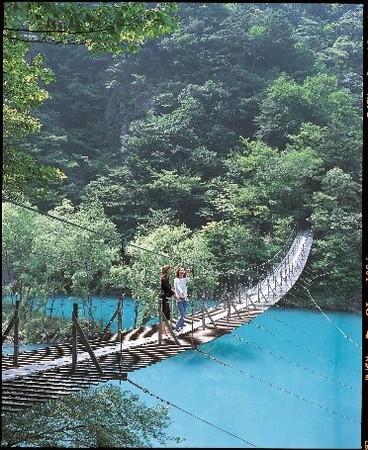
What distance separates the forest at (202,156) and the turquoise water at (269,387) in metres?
0.83

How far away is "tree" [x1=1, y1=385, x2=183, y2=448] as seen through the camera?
17.2 feet

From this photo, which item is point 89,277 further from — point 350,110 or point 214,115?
point 350,110

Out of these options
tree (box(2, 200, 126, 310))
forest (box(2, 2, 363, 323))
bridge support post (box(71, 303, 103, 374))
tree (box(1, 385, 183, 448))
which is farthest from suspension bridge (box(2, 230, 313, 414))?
tree (box(2, 200, 126, 310))

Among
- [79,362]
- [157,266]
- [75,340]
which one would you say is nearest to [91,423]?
[157,266]

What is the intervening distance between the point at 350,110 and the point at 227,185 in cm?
296

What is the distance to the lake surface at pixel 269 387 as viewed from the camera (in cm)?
696

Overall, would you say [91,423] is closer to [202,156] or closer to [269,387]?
[269,387]

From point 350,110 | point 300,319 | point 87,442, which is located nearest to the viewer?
point 87,442

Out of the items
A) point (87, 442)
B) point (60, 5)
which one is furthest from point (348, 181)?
point (60, 5)

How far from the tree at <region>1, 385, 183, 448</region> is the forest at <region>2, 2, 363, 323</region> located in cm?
172

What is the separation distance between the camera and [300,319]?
1034cm

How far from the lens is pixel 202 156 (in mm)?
12305

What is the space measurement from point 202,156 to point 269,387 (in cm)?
527

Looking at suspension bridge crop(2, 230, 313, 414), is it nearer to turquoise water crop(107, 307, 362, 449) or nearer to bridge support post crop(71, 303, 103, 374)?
bridge support post crop(71, 303, 103, 374)
